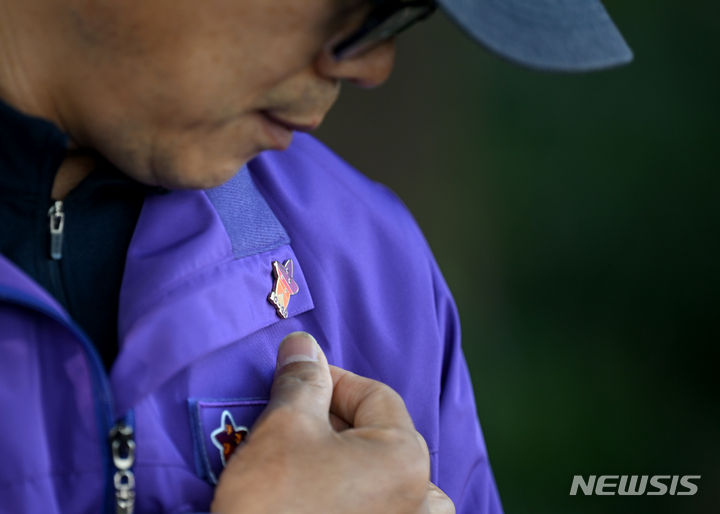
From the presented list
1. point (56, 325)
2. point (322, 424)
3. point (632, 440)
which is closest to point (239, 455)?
point (322, 424)

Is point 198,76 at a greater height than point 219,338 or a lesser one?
greater

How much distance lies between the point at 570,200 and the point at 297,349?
102 inches

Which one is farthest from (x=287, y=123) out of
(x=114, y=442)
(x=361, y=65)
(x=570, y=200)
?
(x=570, y=200)

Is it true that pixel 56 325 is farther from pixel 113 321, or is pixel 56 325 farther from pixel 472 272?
pixel 472 272

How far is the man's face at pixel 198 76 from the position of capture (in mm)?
760

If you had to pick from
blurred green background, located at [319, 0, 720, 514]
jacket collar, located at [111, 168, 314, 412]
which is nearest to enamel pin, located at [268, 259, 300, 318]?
jacket collar, located at [111, 168, 314, 412]

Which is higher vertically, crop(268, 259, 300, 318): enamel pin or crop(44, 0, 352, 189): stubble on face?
crop(44, 0, 352, 189): stubble on face

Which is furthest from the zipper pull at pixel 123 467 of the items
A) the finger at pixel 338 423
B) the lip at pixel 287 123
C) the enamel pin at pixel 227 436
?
the lip at pixel 287 123

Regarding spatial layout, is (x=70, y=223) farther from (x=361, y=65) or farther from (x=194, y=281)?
(x=361, y=65)

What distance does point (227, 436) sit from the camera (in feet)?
2.87

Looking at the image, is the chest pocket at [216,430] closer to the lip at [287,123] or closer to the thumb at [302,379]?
the thumb at [302,379]

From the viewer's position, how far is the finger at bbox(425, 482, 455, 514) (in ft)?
2.98

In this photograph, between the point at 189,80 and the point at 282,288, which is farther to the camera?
the point at 282,288

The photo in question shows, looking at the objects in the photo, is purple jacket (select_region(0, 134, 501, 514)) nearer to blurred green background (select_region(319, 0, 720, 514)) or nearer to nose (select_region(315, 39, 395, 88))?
nose (select_region(315, 39, 395, 88))
